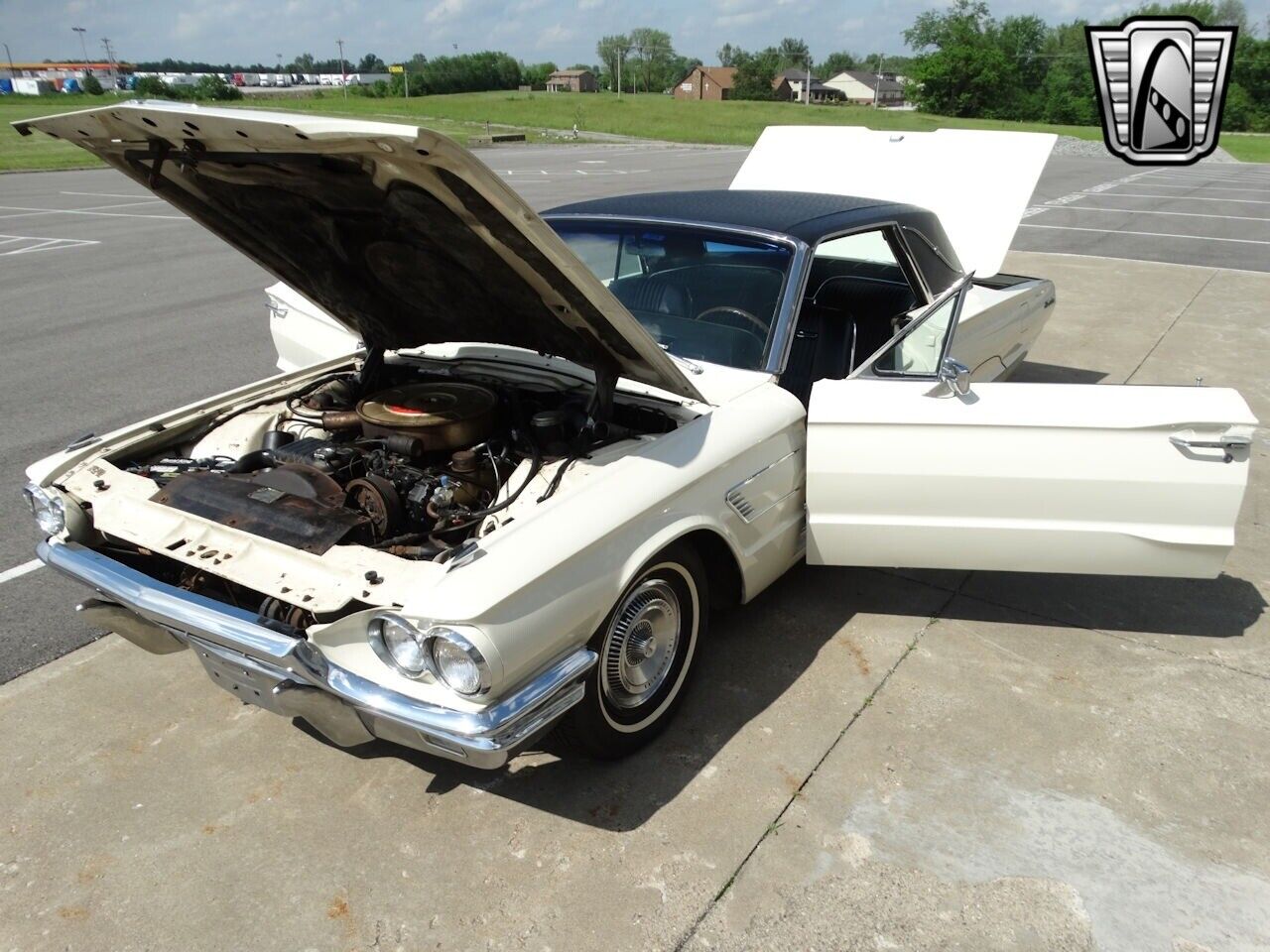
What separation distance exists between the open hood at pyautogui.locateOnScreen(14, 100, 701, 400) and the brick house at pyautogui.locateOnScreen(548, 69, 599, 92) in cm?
12522

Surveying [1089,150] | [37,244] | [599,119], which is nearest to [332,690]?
[37,244]

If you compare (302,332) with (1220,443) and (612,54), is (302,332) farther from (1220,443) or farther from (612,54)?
(612,54)

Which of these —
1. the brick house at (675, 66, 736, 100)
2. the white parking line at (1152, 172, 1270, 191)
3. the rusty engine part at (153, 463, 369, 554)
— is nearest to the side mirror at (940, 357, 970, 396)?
the rusty engine part at (153, 463, 369, 554)

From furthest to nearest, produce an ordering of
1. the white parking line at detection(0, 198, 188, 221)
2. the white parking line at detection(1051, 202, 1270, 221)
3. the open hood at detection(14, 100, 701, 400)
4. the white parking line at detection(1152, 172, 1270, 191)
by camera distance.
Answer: the white parking line at detection(1152, 172, 1270, 191) → the white parking line at detection(1051, 202, 1270, 221) → the white parking line at detection(0, 198, 188, 221) → the open hood at detection(14, 100, 701, 400)

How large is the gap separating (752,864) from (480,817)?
841 millimetres

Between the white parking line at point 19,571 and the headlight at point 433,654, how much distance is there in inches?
103

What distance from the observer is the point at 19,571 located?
4195mm

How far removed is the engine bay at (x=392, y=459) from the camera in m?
2.84

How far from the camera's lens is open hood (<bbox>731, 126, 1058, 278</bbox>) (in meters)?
5.31

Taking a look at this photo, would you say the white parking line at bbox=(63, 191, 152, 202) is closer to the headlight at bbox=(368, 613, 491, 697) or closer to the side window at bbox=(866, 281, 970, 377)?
the side window at bbox=(866, 281, 970, 377)

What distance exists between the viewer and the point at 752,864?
271 cm

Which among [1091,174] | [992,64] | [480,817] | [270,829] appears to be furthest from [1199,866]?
[992,64]

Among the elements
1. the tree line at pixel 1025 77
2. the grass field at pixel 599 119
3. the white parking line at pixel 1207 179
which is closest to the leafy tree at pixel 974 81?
the tree line at pixel 1025 77

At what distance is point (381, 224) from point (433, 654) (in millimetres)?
1484
